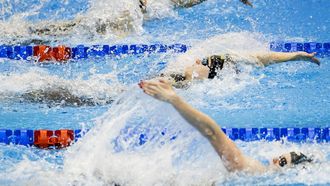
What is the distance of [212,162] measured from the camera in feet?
10.8

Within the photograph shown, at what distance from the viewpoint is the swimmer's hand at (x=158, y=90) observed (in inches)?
113

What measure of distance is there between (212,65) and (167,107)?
1804 mm

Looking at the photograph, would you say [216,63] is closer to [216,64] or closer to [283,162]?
[216,64]

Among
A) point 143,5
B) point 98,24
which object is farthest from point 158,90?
point 143,5

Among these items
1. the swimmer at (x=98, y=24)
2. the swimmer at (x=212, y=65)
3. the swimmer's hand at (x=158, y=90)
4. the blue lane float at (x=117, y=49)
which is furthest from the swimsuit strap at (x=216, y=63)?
the swimmer's hand at (x=158, y=90)

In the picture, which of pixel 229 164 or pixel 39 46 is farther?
pixel 39 46

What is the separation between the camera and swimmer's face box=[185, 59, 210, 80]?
4918mm

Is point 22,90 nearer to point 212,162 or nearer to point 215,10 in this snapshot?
point 212,162

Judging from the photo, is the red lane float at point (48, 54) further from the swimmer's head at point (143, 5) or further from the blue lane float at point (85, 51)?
the swimmer's head at point (143, 5)

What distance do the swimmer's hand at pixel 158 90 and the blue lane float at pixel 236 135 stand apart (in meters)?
1.27

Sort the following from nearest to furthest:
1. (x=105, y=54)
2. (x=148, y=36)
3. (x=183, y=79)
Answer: (x=183, y=79)
(x=105, y=54)
(x=148, y=36)

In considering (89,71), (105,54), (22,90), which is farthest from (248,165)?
(105,54)

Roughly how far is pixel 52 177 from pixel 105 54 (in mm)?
2883

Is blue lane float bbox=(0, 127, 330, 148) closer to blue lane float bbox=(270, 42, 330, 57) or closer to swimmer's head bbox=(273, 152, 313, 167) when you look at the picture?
swimmer's head bbox=(273, 152, 313, 167)
